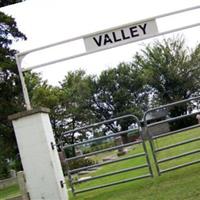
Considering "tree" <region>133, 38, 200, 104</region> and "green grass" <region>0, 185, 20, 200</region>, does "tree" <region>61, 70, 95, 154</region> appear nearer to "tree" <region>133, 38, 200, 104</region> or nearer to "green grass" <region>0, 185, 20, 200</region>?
"tree" <region>133, 38, 200, 104</region>

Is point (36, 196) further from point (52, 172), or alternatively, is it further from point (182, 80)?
point (182, 80)

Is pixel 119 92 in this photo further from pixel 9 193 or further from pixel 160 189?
pixel 160 189

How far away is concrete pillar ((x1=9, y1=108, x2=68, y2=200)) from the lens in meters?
8.33

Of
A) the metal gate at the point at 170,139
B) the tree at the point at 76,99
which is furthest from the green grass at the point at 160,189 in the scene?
the tree at the point at 76,99

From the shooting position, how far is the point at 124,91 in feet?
182

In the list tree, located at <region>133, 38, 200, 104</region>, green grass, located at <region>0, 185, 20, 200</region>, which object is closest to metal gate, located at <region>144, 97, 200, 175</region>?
green grass, located at <region>0, 185, 20, 200</region>

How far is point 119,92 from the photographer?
55.3 meters

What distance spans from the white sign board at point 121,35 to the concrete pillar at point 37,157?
1.52 metres

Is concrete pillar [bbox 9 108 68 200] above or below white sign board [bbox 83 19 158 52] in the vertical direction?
below

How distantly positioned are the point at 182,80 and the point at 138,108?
19.0ft

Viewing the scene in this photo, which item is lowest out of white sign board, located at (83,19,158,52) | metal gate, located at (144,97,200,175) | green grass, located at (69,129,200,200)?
green grass, located at (69,129,200,200)

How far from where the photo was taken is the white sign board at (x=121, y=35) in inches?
344

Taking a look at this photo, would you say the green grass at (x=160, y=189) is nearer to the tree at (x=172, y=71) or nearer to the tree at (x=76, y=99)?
the tree at (x=76, y=99)

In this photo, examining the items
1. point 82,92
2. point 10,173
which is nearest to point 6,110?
point 10,173
